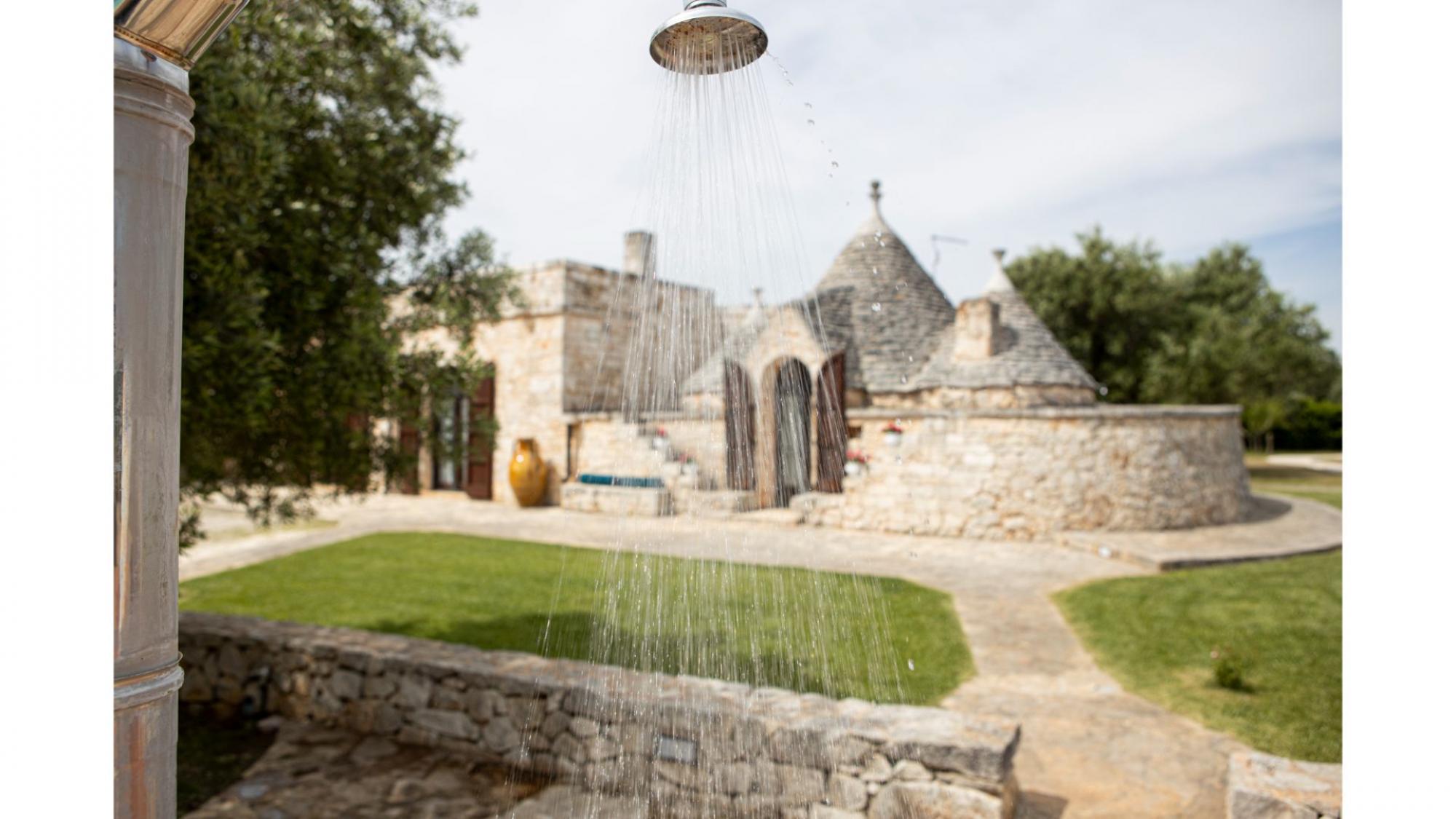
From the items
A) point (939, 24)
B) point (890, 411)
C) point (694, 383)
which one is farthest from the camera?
point (694, 383)

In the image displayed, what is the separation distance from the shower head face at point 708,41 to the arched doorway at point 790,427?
41.6 feet

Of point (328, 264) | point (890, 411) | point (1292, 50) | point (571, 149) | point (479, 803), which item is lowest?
point (479, 803)

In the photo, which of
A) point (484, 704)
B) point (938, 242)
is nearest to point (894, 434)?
point (938, 242)

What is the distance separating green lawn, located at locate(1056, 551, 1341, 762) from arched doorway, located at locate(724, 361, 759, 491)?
23.4 ft

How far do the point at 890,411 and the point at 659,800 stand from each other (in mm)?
10119

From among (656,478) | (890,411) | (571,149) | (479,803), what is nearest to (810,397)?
(890,411)

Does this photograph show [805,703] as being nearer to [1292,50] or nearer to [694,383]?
[1292,50]

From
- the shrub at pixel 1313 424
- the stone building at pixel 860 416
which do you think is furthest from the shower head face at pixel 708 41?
the shrub at pixel 1313 424

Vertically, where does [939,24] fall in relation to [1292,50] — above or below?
above

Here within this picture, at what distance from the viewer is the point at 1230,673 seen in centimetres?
599

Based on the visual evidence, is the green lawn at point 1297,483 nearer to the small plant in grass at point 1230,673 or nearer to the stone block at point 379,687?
the small plant in grass at point 1230,673
